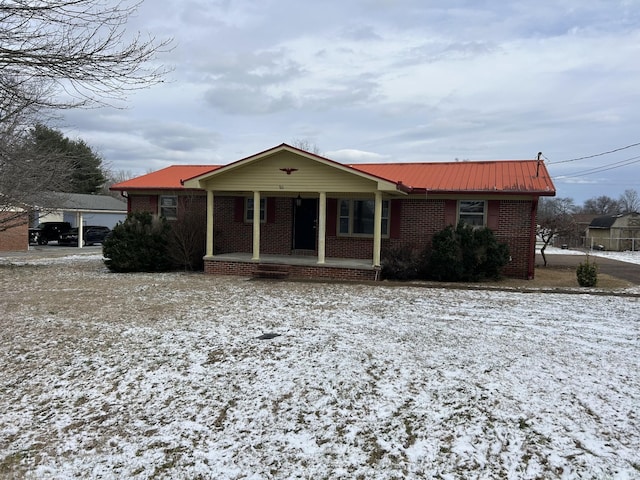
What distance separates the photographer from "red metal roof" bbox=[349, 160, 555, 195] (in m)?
12.8

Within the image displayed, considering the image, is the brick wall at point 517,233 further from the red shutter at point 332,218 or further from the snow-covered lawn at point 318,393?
the snow-covered lawn at point 318,393

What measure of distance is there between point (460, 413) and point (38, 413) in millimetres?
3838

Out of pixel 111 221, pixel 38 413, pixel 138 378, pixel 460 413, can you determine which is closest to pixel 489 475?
pixel 460 413

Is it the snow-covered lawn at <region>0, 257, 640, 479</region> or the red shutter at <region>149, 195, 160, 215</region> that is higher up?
the red shutter at <region>149, 195, 160, 215</region>

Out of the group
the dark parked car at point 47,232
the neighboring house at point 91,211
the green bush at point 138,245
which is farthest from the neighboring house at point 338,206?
the dark parked car at point 47,232

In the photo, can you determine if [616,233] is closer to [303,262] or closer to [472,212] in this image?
[472,212]

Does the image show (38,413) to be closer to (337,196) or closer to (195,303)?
(195,303)

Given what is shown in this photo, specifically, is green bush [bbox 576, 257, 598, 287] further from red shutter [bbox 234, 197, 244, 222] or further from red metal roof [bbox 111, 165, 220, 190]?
red metal roof [bbox 111, 165, 220, 190]

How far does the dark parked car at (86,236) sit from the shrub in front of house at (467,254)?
25.1 meters

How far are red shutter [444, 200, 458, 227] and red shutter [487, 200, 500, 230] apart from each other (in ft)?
3.06

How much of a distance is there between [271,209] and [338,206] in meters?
2.29

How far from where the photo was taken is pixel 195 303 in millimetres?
8586

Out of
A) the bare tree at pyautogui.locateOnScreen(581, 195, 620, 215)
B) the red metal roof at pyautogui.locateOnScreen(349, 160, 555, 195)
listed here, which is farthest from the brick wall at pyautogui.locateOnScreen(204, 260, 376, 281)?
the bare tree at pyautogui.locateOnScreen(581, 195, 620, 215)

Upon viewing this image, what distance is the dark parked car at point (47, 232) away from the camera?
30109 millimetres
